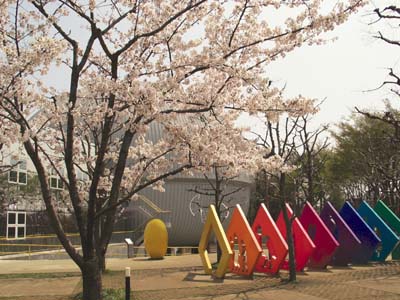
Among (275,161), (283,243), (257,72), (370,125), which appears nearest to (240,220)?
(283,243)

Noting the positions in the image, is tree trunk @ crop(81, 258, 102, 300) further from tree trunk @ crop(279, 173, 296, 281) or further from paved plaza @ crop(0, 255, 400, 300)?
tree trunk @ crop(279, 173, 296, 281)

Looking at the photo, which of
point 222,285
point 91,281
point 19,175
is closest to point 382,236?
point 222,285

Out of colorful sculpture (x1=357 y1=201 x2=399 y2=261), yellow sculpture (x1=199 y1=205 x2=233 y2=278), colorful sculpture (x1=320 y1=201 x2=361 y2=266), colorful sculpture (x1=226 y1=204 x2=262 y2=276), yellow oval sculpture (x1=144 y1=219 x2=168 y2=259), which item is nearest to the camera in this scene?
yellow sculpture (x1=199 y1=205 x2=233 y2=278)

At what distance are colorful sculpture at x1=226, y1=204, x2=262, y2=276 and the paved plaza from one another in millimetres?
470

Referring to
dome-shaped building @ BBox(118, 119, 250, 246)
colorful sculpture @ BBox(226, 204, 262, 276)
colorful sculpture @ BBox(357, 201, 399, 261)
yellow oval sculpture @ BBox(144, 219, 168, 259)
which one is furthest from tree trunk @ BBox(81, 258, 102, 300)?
dome-shaped building @ BBox(118, 119, 250, 246)

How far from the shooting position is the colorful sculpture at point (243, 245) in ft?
50.9

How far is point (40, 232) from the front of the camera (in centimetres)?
3659

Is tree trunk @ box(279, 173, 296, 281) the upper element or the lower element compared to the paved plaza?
upper

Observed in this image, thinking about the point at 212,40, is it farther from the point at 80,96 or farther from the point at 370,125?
the point at 370,125

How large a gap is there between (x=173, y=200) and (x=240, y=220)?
23.0 m

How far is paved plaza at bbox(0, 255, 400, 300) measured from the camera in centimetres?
1201

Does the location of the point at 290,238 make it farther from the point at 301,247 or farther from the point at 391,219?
the point at 391,219

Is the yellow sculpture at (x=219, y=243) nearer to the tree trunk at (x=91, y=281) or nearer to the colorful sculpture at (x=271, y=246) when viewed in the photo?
the colorful sculpture at (x=271, y=246)

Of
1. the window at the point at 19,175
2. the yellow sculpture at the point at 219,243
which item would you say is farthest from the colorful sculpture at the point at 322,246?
the window at the point at 19,175
